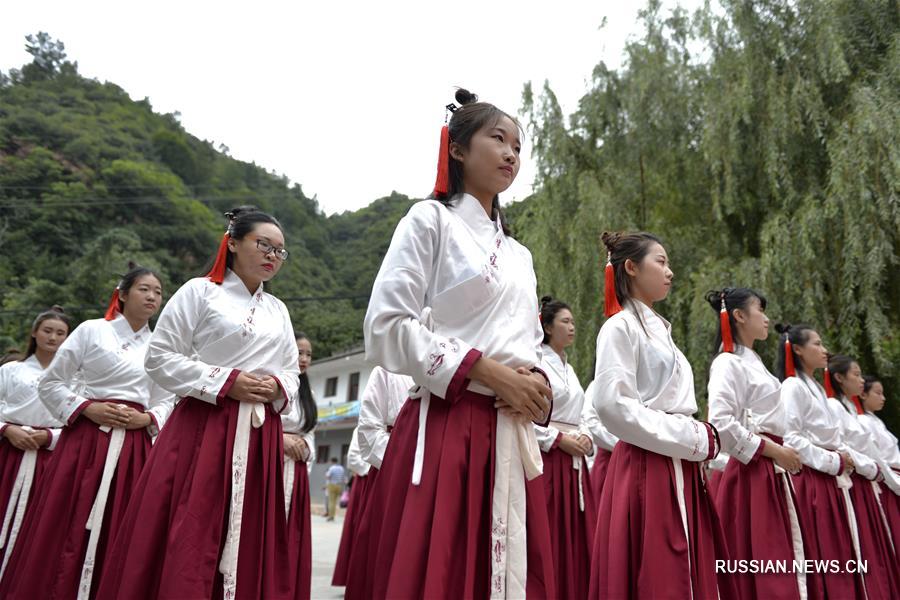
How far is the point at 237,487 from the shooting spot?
2979mm

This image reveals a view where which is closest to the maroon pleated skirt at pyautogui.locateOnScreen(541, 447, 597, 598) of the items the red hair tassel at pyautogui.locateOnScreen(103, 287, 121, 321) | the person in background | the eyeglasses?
the eyeglasses

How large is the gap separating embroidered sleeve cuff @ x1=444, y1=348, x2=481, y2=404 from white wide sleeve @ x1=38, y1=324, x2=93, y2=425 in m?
2.95

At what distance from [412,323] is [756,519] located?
2841mm

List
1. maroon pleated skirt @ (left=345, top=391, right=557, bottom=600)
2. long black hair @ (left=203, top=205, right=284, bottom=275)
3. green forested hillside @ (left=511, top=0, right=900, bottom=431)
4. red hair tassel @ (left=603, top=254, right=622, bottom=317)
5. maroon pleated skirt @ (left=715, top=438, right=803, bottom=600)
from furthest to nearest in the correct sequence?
green forested hillside @ (left=511, top=0, right=900, bottom=431)
maroon pleated skirt @ (left=715, top=438, right=803, bottom=600)
long black hair @ (left=203, top=205, right=284, bottom=275)
red hair tassel @ (left=603, top=254, right=622, bottom=317)
maroon pleated skirt @ (left=345, top=391, right=557, bottom=600)

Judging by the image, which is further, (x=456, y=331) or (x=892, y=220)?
(x=892, y=220)

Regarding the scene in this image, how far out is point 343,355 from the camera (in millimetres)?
28406

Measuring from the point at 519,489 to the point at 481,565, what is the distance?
0.23 metres

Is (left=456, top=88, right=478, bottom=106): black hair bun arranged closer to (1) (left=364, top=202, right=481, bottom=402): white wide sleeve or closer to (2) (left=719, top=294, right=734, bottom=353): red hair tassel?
(1) (left=364, top=202, right=481, bottom=402): white wide sleeve

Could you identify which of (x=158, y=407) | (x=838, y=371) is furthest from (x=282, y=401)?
(x=838, y=371)

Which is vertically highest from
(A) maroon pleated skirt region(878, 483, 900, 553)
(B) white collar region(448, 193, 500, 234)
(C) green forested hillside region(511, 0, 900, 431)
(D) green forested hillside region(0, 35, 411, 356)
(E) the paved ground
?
(D) green forested hillside region(0, 35, 411, 356)

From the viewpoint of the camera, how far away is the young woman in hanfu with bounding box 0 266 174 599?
3.74 meters

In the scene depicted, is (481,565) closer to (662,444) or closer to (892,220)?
(662,444)

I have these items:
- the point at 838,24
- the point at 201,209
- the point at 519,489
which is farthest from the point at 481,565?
the point at 201,209

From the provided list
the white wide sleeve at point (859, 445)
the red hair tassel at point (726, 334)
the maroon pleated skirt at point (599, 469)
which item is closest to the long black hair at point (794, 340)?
the white wide sleeve at point (859, 445)
